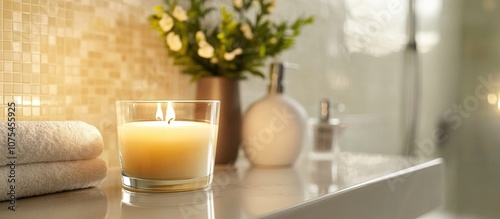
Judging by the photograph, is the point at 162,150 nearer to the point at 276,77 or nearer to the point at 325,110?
the point at 276,77

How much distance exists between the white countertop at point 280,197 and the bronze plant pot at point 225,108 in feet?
0.10

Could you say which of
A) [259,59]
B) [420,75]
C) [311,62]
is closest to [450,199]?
[420,75]

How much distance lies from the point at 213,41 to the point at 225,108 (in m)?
0.11

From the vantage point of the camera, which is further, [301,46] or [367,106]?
[367,106]

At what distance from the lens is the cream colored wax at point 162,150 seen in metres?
0.50

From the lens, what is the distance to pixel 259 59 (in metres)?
0.77

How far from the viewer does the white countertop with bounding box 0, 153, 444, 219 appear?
41 centimetres

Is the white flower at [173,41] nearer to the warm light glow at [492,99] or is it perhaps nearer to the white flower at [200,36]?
the white flower at [200,36]

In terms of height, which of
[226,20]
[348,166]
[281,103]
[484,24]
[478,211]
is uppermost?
[484,24]

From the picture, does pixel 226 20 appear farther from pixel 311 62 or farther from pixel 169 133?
pixel 311 62

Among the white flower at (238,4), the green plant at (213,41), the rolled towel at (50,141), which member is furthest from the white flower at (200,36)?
the rolled towel at (50,141)

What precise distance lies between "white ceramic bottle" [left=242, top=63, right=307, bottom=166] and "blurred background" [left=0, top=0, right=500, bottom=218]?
0.13 metres

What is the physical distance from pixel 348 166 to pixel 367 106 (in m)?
0.68

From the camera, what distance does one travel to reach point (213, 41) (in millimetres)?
748
